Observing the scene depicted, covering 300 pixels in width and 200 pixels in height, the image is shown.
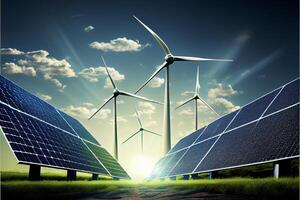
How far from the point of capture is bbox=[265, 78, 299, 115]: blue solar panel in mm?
13518

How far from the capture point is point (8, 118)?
13.0 meters

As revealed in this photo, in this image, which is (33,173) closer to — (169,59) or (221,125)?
(221,125)

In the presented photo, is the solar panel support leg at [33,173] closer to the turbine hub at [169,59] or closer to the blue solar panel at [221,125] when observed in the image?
the blue solar panel at [221,125]

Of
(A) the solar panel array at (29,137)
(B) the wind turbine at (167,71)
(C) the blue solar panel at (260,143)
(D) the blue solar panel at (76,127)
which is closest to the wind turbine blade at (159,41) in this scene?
(B) the wind turbine at (167,71)

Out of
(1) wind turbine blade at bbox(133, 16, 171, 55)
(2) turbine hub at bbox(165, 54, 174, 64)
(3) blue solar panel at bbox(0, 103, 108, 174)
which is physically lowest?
(3) blue solar panel at bbox(0, 103, 108, 174)

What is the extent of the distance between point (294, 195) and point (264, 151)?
3326 mm

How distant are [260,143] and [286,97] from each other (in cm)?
312

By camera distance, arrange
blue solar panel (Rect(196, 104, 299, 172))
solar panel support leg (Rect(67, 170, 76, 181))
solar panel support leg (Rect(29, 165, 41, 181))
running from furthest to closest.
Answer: solar panel support leg (Rect(67, 170, 76, 181)), solar panel support leg (Rect(29, 165, 41, 181)), blue solar panel (Rect(196, 104, 299, 172))

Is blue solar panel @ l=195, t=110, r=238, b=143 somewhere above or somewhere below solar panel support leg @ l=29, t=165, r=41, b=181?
above

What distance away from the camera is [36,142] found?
1412 cm

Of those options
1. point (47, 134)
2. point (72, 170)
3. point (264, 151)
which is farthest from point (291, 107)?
point (47, 134)

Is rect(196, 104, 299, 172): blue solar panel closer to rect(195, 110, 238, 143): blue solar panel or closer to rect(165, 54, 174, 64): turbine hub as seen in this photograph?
rect(195, 110, 238, 143): blue solar panel

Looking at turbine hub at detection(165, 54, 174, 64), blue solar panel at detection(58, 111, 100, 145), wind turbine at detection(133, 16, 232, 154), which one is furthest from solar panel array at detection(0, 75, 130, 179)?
turbine hub at detection(165, 54, 174, 64)

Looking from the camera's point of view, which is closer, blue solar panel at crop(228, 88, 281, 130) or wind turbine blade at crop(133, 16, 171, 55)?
blue solar panel at crop(228, 88, 281, 130)
